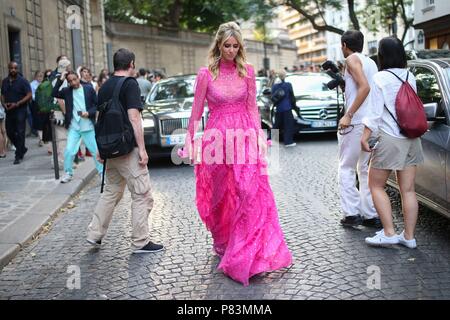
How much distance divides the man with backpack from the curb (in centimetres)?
77

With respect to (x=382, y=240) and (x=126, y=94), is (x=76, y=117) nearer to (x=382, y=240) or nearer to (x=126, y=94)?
(x=126, y=94)

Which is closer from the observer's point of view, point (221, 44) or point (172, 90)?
point (221, 44)

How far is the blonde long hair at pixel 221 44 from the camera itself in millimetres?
4504

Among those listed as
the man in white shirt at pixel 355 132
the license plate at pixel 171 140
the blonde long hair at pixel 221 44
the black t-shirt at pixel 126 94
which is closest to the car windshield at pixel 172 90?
the license plate at pixel 171 140

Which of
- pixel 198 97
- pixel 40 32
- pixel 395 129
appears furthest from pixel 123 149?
pixel 40 32

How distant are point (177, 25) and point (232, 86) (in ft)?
141

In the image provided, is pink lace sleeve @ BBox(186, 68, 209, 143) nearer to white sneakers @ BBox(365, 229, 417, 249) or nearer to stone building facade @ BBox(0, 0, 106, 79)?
white sneakers @ BBox(365, 229, 417, 249)

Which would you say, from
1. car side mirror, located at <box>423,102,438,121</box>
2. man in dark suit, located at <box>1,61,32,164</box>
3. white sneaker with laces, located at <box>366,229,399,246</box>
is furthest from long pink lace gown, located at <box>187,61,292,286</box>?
man in dark suit, located at <box>1,61,32,164</box>

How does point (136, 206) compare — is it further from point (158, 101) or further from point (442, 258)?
point (158, 101)

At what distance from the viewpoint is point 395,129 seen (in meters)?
4.88

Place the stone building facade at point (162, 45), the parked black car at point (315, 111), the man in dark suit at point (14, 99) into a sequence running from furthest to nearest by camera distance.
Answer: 1. the stone building facade at point (162, 45)
2. the parked black car at point (315, 111)
3. the man in dark suit at point (14, 99)

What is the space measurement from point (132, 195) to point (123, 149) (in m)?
0.46

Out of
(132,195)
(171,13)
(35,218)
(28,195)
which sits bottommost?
(35,218)

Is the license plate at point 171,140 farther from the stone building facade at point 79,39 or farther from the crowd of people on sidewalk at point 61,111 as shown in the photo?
the stone building facade at point 79,39
